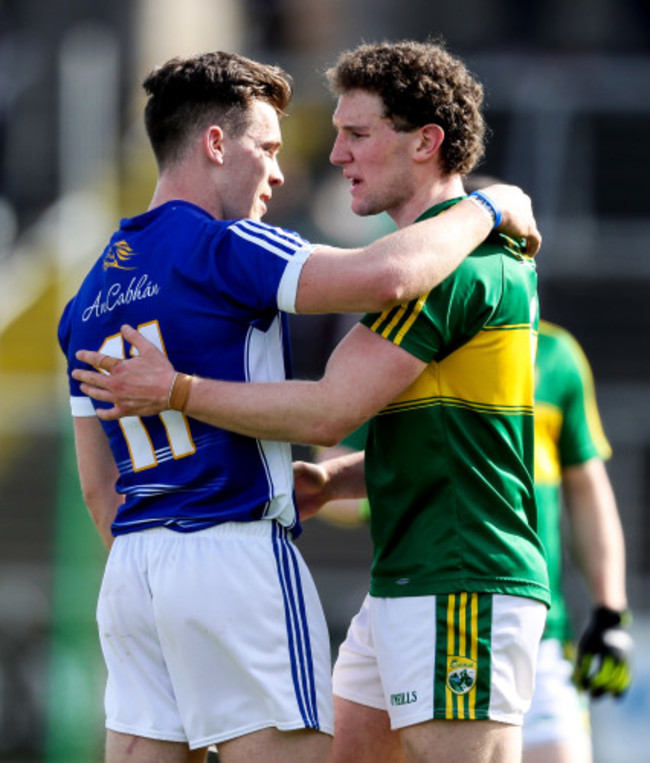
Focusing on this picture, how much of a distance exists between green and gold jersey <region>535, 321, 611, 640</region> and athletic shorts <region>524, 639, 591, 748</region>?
0.12 m

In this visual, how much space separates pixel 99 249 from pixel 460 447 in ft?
22.3

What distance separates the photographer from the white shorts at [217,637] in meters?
3.52

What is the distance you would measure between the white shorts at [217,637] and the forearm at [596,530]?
89.7 inches

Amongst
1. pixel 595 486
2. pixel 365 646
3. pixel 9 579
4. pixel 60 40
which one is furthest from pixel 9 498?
pixel 365 646

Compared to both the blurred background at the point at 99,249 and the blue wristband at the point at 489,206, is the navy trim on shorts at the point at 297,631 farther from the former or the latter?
the blurred background at the point at 99,249

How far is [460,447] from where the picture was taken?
12.2 feet

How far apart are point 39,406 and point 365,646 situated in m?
6.52

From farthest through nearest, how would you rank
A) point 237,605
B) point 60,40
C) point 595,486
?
point 60,40
point 595,486
point 237,605

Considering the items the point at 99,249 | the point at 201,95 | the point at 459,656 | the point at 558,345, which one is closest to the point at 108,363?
the point at 201,95

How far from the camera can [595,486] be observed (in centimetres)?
571

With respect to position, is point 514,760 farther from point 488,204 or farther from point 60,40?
point 60,40

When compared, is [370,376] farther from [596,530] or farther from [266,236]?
[596,530]

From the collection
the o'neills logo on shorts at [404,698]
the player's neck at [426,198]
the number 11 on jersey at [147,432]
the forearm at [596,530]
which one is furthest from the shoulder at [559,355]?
the number 11 on jersey at [147,432]

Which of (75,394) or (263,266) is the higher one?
(263,266)
